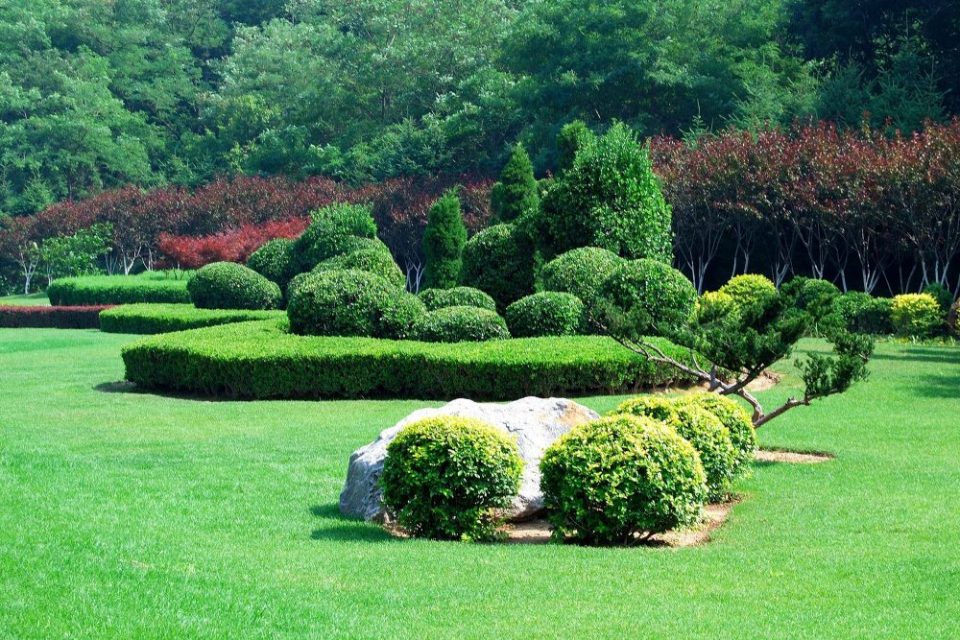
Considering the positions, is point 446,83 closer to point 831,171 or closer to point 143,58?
point 143,58

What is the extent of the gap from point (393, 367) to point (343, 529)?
7.03 metres

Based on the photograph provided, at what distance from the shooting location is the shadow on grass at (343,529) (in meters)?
8.43

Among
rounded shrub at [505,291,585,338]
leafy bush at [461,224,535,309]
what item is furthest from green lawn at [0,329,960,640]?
leafy bush at [461,224,535,309]

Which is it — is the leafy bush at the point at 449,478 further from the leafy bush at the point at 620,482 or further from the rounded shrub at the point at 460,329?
the rounded shrub at the point at 460,329

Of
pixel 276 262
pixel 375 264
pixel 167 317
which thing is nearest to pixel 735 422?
pixel 375 264

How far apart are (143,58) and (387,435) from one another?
6031 centimetres

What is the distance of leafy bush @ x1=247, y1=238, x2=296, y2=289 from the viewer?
26487 mm

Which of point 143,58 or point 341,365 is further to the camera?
point 143,58

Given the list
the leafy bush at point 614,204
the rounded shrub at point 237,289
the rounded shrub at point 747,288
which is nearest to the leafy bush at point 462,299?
the leafy bush at point 614,204

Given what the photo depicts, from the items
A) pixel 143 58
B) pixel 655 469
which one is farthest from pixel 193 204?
pixel 655 469

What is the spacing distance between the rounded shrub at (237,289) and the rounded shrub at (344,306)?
24.7 feet

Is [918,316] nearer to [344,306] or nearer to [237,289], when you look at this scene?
[344,306]

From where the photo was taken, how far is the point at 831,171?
86.6ft

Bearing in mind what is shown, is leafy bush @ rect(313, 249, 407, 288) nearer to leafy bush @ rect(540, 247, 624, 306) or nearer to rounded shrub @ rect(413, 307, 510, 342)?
rounded shrub @ rect(413, 307, 510, 342)
